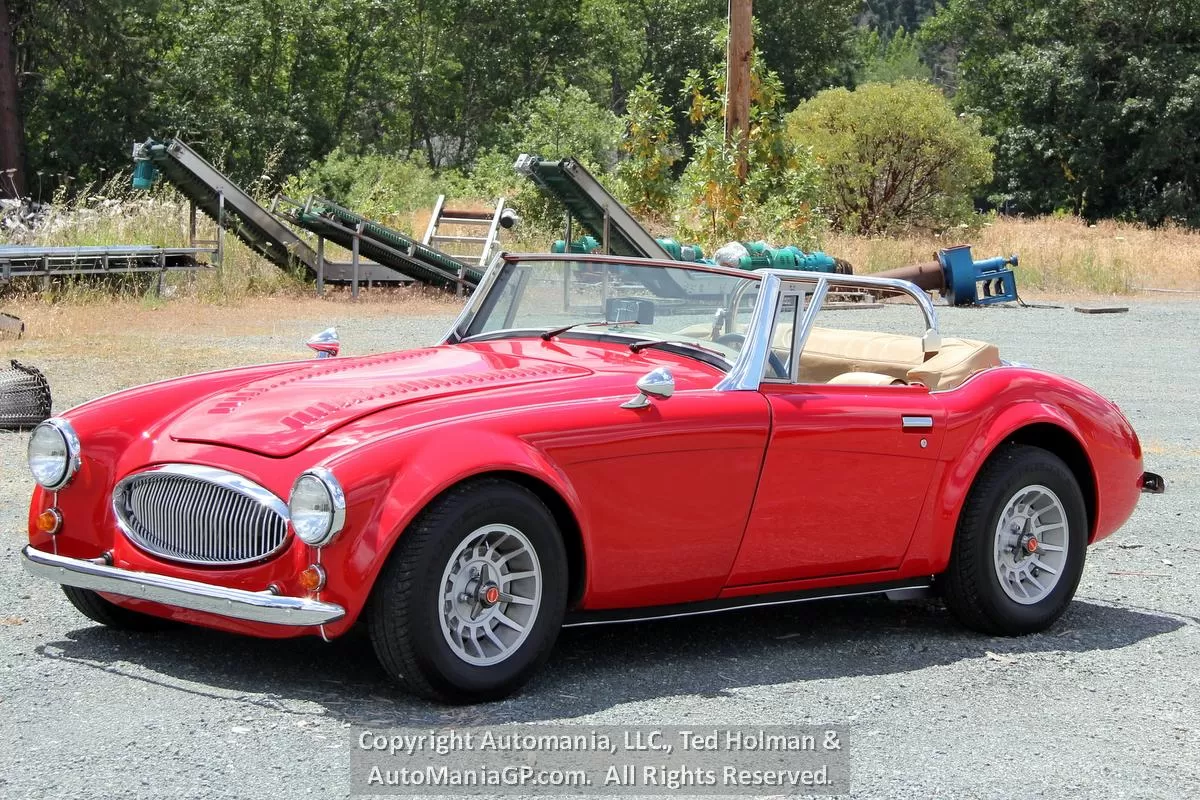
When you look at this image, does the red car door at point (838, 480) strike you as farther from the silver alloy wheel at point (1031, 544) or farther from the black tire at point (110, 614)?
the black tire at point (110, 614)

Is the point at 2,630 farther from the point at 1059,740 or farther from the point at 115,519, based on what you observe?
the point at 1059,740

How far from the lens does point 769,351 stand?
543cm

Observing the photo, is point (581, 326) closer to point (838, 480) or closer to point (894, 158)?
point (838, 480)

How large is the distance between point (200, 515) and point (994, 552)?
2936mm

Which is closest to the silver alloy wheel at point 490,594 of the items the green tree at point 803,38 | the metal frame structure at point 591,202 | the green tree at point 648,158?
the metal frame structure at point 591,202

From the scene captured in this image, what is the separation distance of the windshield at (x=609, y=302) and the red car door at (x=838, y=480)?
0.40m

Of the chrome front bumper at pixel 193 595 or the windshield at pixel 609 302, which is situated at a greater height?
the windshield at pixel 609 302

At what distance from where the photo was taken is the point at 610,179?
31.8m

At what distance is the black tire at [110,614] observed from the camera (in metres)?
5.25

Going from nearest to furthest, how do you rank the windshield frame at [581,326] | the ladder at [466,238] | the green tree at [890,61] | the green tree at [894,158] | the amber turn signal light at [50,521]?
the amber turn signal light at [50,521]
the windshield frame at [581,326]
the ladder at [466,238]
the green tree at [894,158]
the green tree at [890,61]

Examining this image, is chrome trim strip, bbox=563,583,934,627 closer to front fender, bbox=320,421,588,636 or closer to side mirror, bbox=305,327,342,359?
front fender, bbox=320,421,588,636

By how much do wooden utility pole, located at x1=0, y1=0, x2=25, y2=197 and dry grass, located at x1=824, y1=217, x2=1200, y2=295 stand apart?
21524mm

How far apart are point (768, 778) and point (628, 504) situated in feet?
3.65

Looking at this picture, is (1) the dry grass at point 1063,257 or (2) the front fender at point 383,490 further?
(1) the dry grass at point 1063,257
